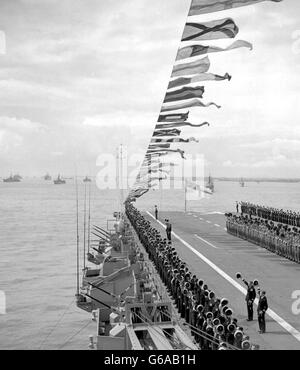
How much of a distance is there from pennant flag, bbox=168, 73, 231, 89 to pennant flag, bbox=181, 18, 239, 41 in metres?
2.17

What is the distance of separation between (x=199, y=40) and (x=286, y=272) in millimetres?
11869

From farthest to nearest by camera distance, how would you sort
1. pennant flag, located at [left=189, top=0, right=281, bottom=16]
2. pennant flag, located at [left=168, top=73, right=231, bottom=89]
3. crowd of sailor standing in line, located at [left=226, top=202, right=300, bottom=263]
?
crowd of sailor standing in line, located at [left=226, top=202, right=300, bottom=263]
pennant flag, located at [left=168, top=73, right=231, bottom=89]
pennant flag, located at [left=189, top=0, right=281, bottom=16]

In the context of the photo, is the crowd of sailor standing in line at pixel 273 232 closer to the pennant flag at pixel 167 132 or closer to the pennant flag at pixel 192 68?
the pennant flag at pixel 167 132

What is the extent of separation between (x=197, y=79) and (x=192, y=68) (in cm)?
63

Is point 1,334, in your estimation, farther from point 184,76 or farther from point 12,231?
point 12,231

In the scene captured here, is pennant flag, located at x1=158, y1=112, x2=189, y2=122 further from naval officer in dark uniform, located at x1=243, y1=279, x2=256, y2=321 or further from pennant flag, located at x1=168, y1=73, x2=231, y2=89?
naval officer in dark uniform, located at x1=243, y1=279, x2=256, y2=321

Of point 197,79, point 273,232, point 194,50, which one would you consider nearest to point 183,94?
point 197,79

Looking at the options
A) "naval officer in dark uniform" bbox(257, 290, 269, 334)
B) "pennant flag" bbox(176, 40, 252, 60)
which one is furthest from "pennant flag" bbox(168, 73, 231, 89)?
"naval officer in dark uniform" bbox(257, 290, 269, 334)

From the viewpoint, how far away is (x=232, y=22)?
11.0 m

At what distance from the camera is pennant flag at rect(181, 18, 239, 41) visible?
35.7 ft
